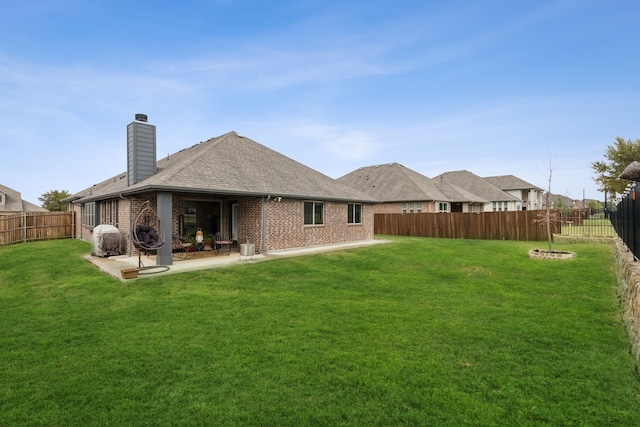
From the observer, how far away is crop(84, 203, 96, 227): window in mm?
17531

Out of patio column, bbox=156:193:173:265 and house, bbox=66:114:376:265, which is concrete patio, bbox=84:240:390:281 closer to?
patio column, bbox=156:193:173:265

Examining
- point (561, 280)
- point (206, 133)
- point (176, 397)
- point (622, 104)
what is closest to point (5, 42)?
point (206, 133)

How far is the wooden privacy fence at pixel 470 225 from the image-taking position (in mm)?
19391

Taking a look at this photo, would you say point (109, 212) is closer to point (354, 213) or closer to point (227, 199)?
point (227, 199)

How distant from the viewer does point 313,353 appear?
14.5 ft

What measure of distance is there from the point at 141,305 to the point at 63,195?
48591mm

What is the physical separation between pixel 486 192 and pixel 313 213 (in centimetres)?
3094

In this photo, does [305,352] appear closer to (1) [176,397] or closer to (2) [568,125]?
(1) [176,397]

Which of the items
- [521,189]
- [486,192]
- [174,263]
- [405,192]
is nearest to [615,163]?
[521,189]

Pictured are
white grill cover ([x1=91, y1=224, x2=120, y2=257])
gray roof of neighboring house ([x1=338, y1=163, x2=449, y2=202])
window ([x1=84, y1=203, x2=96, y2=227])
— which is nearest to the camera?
white grill cover ([x1=91, y1=224, x2=120, y2=257])

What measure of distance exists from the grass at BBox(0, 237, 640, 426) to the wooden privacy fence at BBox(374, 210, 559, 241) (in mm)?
11873

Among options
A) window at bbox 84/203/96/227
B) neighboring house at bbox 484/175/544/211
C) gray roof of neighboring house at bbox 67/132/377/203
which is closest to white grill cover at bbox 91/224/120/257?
gray roof of neighboring house at bbox 67/132/377/203

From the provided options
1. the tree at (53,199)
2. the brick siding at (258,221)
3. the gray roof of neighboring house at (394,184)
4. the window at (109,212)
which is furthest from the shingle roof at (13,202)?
the gray roof of neighboring house at (394,184)

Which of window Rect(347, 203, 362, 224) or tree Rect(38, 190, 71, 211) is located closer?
window Rect(347, 203, 362, 224)
